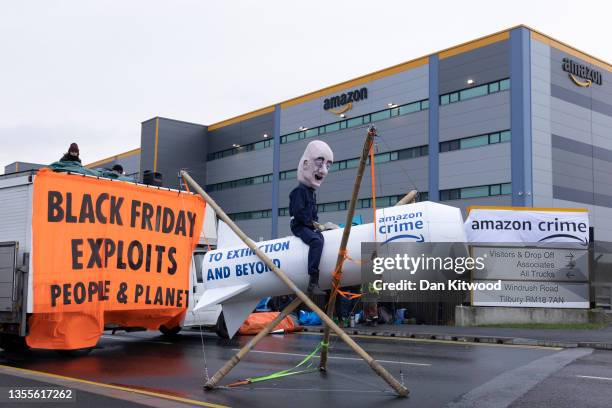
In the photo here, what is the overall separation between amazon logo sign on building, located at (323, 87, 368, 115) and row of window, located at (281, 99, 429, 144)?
931 mm

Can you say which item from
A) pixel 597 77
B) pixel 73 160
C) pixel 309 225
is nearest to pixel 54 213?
pixel 73 160

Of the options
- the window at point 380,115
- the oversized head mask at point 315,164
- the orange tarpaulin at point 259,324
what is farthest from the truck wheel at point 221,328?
the window at point 380,115

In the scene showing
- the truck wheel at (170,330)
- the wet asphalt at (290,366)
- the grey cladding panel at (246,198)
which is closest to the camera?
the wet asphalt at (290,366)

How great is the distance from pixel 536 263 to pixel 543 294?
0.99m

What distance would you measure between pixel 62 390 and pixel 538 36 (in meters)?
34.8

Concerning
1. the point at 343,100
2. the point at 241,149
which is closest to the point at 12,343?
the point at 343,100

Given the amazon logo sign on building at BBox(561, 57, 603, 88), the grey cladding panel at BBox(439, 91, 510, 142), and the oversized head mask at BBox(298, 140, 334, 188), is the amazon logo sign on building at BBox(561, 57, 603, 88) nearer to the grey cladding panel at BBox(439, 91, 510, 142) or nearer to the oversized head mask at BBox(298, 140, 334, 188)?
the grey cladding panel at BBox(439, 91, 510, 142)

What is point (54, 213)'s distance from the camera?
966cm

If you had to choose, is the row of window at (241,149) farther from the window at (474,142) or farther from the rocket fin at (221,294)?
the rocket fin at (221,294)

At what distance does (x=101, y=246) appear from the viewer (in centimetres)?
959

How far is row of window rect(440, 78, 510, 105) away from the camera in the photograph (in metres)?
36.6

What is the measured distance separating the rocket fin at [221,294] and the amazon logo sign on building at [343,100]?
3734 cm

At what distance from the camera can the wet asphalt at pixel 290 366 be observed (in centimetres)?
781

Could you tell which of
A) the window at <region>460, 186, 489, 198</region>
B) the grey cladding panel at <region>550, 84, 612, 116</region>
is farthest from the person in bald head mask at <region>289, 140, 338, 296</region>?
the grey cladding panel at <region>550, 84, 612, 116</region>
